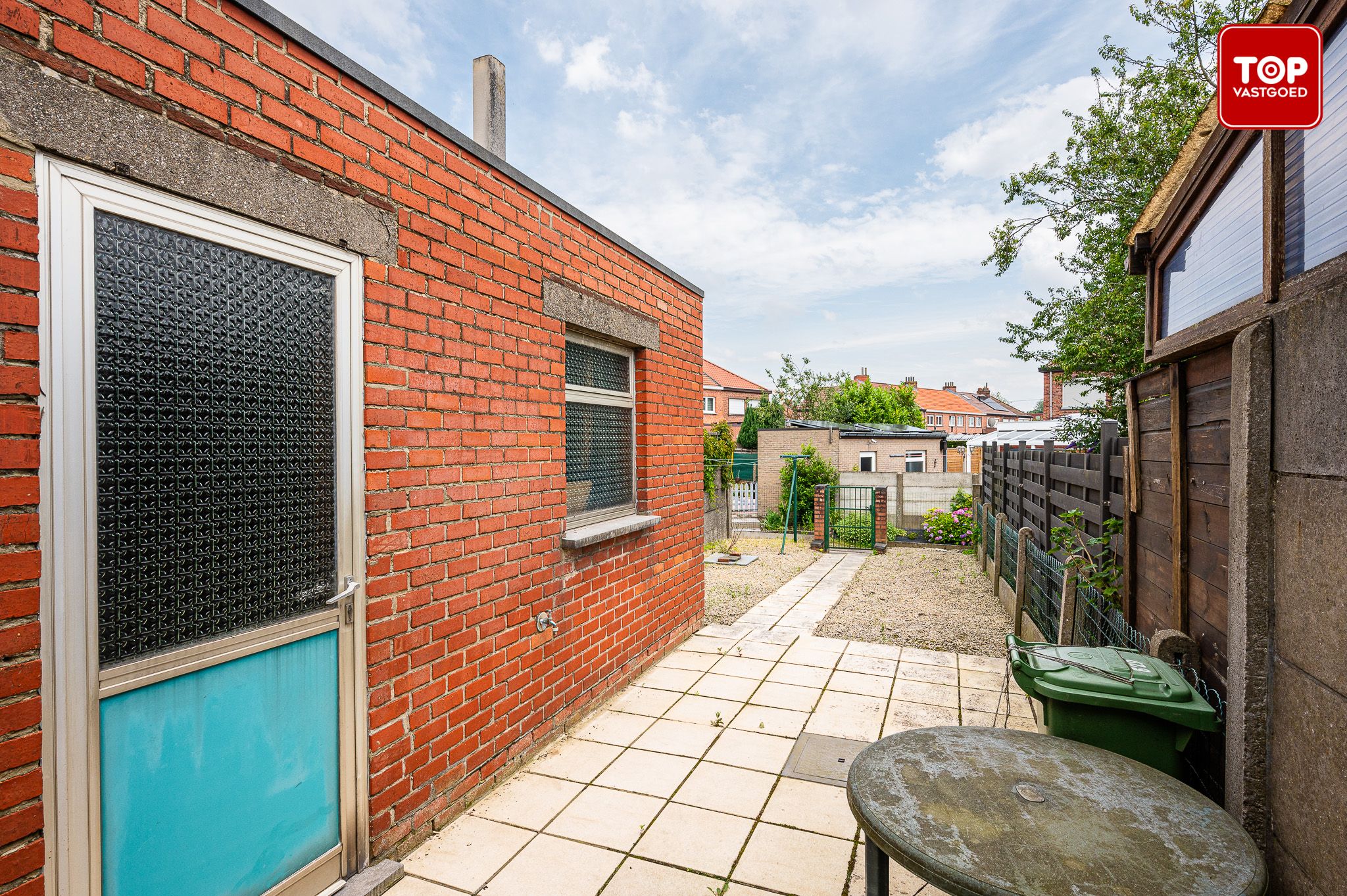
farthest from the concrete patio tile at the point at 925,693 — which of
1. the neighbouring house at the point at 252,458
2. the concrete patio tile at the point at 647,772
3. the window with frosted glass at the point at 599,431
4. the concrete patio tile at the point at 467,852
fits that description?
the concrete patio tile at the point at 467,852

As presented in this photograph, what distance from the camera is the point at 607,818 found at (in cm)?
300

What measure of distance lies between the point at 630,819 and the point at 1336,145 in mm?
3551

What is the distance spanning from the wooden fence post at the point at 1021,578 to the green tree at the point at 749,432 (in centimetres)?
2610

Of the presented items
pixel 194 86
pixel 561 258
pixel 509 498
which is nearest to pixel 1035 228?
pixel 561 258

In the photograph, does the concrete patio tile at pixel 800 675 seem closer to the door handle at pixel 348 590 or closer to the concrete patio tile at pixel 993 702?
the concrete patio tile at pixel 993 702

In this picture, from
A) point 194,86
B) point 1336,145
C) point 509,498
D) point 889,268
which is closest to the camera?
point 1336,145

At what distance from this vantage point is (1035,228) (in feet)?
29.2

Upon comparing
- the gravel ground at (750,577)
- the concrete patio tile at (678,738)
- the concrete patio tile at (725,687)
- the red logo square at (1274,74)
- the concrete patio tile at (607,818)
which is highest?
the red logo square at (1274,74)

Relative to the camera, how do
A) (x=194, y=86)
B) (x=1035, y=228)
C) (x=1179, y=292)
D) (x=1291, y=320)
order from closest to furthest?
1. (x=1291, y=320)
2. (x=194, y=86)
3. (x=1179, y=292)
4. (x=1035, y=228)

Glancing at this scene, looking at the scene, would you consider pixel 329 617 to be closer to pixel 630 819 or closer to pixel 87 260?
pixel 87 260

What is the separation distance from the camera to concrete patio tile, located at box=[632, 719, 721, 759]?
372cm

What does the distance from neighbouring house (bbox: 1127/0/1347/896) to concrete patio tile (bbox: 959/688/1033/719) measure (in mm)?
1918

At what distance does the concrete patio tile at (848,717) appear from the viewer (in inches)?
156

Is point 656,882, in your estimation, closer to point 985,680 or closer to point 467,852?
point 467,852
